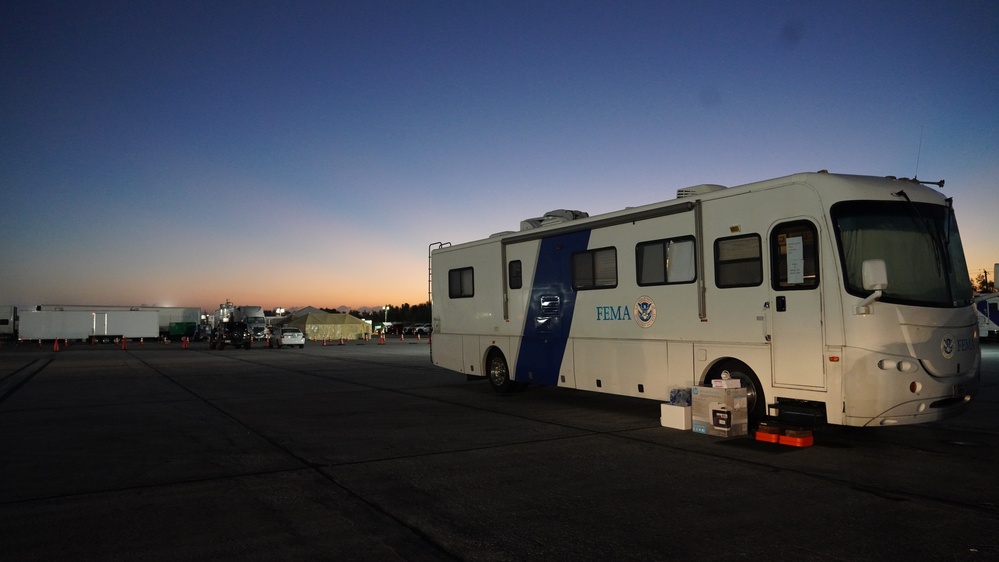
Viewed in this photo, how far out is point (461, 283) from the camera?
1517 cm

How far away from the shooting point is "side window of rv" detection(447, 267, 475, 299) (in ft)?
48.6

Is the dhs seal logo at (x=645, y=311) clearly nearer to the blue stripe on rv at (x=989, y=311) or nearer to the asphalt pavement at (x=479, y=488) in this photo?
the asphalt pavement at (x=479, y=488)

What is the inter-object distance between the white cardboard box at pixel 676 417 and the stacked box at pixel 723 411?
0.36 m

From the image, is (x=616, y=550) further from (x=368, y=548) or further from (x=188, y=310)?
(x=188, y=310)

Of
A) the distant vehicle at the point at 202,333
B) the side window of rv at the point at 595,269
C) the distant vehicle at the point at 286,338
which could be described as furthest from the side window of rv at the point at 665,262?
the distant vehicle at the point at 202,333

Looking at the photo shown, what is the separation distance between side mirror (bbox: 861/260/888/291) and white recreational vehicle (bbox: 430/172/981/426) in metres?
0.01

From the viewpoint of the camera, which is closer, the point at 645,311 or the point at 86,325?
the point at 645,311

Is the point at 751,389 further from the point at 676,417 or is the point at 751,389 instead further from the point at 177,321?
the point at 177,321

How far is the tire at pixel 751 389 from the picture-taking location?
8.82m

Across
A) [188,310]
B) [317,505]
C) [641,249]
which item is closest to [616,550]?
[317,505]

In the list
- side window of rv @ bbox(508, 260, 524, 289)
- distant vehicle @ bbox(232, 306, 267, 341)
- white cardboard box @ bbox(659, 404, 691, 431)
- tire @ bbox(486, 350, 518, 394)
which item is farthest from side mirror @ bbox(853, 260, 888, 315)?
distant vehicle @ bbox(232, 306, 267, 341)

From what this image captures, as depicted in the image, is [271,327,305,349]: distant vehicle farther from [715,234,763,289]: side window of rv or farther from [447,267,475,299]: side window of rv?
[715,234,763,289]: side window of rv

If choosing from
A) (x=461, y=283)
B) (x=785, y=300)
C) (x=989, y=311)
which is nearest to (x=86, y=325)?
(x=461, y=283)

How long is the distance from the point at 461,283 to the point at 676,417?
680cm
